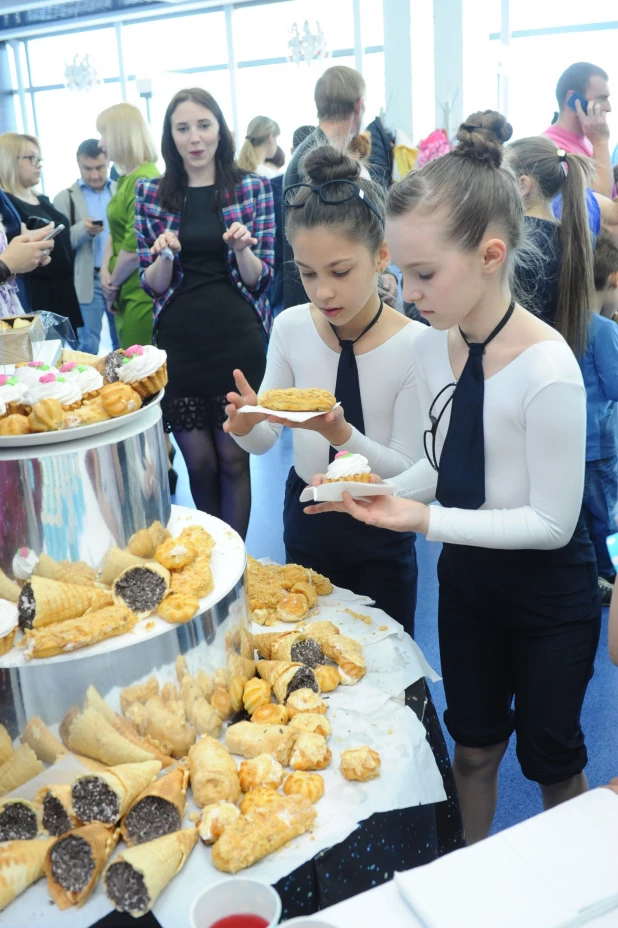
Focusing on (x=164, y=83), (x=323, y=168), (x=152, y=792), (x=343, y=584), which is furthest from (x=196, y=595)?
(x=164, y=83)

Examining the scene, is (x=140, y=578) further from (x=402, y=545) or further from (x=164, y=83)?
(x=164, y=83)

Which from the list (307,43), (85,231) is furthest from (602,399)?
(307,43)

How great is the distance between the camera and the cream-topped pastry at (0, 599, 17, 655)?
48.5 inches

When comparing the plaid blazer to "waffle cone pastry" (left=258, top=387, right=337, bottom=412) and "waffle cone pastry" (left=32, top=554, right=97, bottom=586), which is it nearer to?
"waffle cone pastry" (left=258, top=387, right=337, bottom=412)

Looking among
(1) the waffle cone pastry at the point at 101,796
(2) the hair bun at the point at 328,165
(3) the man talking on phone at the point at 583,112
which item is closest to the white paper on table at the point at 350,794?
(1) the waffle cone pastry at the point at 101,796

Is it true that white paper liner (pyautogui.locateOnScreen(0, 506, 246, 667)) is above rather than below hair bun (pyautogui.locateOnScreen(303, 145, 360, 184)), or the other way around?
below

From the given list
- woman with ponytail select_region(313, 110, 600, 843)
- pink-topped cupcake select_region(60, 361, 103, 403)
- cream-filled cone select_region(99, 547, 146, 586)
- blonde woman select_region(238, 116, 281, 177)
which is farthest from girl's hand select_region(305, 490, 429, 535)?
blonde woman select_region(238, 116, 281, 177)

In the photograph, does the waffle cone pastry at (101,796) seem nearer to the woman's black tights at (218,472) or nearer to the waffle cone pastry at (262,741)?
the waffle cone pastry at (262,741)

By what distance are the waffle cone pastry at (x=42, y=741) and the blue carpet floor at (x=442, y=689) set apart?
4.62 feet

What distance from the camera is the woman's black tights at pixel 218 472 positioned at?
3367 millimetres

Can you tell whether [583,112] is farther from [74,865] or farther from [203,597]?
[74,865]

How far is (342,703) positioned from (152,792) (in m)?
0.41

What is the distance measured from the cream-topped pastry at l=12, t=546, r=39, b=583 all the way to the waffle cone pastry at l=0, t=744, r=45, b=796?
0.28 meters

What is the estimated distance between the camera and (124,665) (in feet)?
4.19
